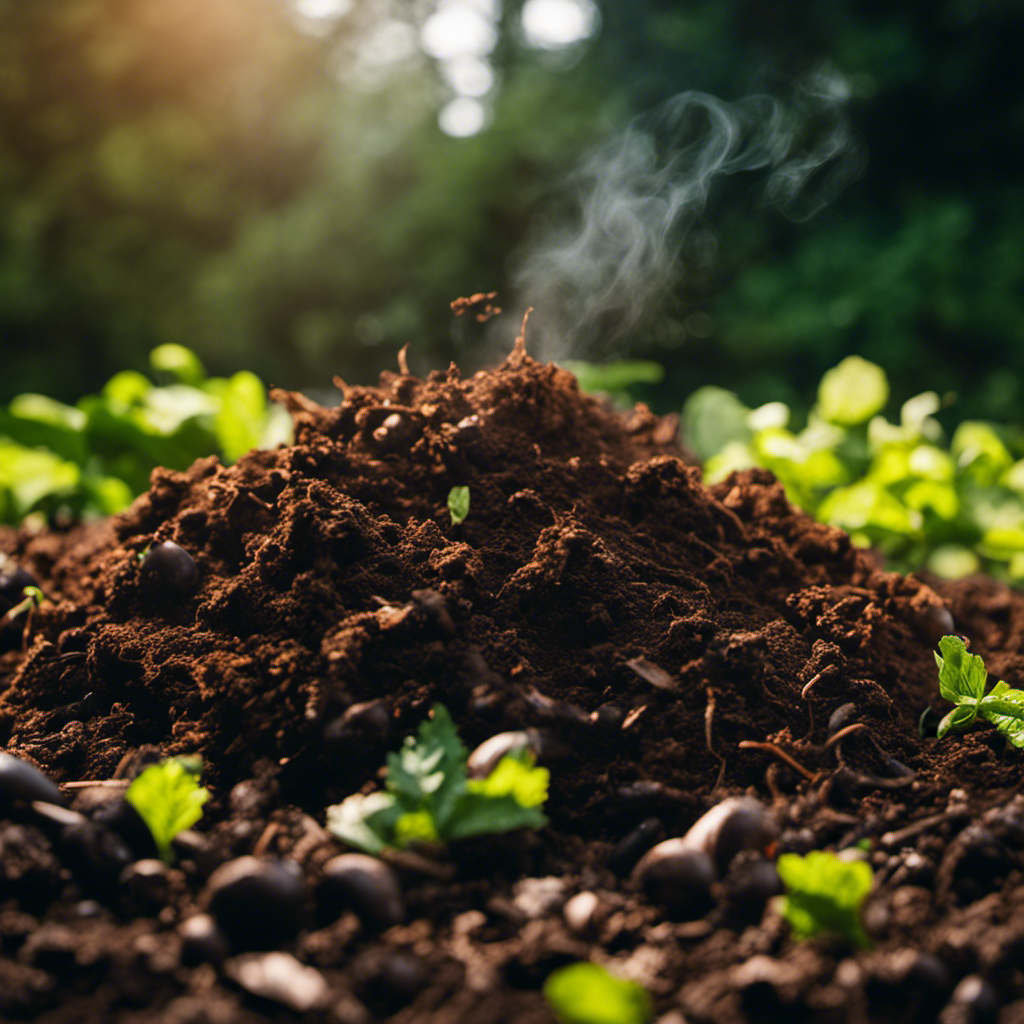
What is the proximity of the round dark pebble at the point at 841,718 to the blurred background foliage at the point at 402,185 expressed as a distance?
17.0ft

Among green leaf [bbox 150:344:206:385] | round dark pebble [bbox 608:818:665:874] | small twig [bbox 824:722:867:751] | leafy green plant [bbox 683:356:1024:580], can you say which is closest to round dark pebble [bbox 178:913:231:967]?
round dark pebble [bbox 608:818:665:874]

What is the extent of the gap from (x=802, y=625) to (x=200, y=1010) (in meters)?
1.27

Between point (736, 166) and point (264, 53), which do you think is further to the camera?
point (264, 53)

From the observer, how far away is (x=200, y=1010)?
884 millimetres

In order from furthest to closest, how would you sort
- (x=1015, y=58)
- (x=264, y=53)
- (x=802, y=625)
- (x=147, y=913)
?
(x=264, y=53) < (x=1015, y=58) < (x=802, y=625) < (x=147, y=913)

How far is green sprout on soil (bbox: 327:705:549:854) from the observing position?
1.09 meters

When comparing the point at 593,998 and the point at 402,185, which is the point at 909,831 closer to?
the point at 593,998

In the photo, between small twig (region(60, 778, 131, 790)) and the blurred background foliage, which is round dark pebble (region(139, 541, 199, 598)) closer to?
small twig (region(60, 778, 131, 790))

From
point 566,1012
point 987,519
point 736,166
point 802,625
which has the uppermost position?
point 736,166

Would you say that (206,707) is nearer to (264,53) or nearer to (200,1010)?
(200,1010)

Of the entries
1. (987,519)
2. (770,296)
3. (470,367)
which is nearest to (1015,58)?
(770,296)

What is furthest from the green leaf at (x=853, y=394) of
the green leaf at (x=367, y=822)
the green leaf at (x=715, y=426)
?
the green leaf at (x=367, y=822)

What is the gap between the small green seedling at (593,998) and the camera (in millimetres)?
830

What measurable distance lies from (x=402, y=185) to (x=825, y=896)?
8829 millimetres
